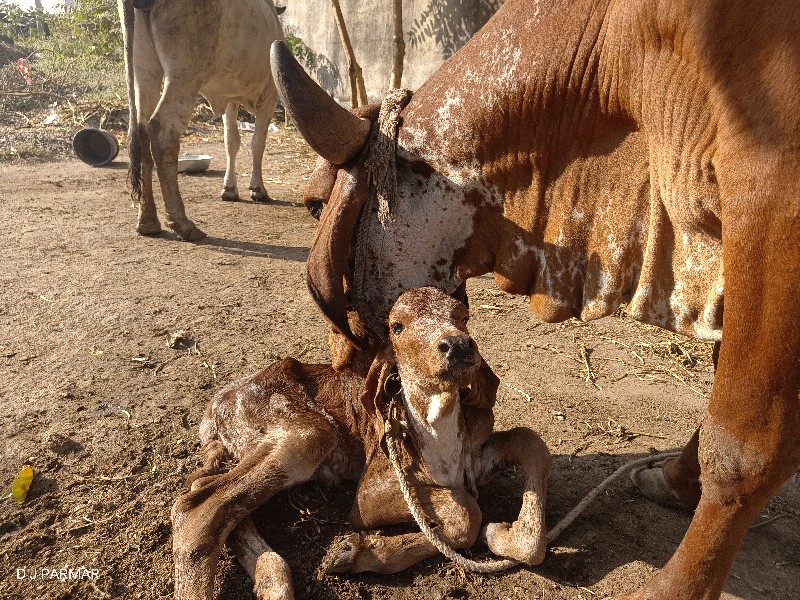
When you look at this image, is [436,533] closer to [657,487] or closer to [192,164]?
[657,487]

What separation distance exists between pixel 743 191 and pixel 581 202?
639mm

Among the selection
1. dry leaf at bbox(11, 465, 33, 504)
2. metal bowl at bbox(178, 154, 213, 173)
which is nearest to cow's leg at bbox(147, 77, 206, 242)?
metal bowl at bbox(178, 154, 213, 173)

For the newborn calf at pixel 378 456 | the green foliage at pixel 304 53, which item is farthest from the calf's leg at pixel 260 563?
the green foliage at pixel 304 53

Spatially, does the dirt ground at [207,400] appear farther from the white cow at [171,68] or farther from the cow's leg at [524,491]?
the white cow at [171,68]

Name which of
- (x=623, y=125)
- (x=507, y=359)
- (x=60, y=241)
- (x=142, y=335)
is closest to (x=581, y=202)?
(x=623, y=125)

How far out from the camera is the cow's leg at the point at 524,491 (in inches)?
100.0

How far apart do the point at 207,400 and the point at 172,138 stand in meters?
3.90

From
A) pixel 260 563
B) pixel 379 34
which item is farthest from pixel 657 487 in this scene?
pixel 379 34

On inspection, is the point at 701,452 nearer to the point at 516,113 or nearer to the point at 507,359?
the point at 516,113

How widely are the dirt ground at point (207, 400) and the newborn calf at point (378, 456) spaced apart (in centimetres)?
14

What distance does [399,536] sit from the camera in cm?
269

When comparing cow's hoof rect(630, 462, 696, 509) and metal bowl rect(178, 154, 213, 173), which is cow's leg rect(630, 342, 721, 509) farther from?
metal bowl rect(178, 154, 213, 173)

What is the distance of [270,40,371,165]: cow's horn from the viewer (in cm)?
228

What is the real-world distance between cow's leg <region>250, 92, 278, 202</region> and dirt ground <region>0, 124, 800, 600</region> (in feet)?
5.62
